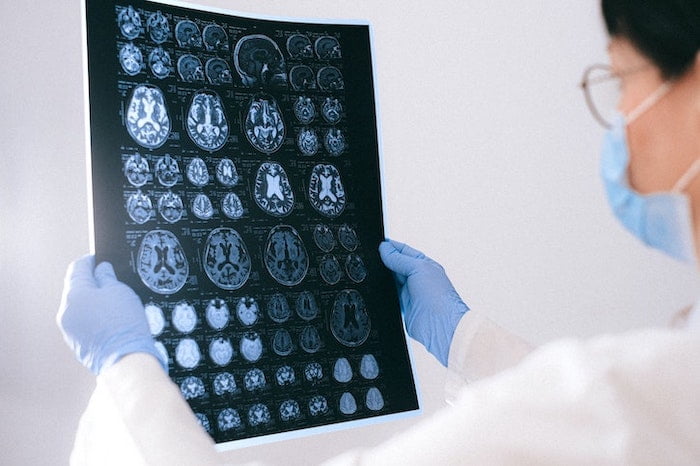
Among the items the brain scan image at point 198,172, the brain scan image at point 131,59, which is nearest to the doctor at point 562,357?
the brain scan image at point 198,172

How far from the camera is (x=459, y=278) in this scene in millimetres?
1758

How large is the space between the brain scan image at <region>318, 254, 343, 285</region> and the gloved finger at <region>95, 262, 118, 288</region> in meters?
0.37

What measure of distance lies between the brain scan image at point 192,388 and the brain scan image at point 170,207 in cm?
26

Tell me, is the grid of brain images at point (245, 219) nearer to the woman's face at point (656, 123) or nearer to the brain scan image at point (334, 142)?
the brain scan image at point (334, 142)

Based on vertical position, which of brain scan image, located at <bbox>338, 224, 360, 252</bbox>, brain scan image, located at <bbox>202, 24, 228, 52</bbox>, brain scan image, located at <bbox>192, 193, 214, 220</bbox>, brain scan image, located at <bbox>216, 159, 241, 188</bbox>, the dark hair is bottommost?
brain scan image, located at <bbox>338, 224, 360, 252</bbox>

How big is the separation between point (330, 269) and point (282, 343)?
0.16 metres

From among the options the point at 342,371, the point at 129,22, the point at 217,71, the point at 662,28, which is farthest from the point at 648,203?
the point at 129,22

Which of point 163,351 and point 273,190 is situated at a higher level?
point 273,190

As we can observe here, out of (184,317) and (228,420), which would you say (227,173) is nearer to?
(184,317)

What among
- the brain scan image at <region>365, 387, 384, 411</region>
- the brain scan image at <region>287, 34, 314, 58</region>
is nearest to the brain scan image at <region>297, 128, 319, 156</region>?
the brain scan image at <region>287, 34, 314, 58</region>

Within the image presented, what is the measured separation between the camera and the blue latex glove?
3.36ft

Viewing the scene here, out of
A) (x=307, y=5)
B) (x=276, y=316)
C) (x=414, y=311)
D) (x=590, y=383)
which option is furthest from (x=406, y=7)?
(x=590, y=383)

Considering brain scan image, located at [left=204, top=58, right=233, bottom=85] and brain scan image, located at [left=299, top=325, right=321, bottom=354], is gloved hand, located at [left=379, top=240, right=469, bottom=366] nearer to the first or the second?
brain scan image, located at [left=299, top=325, right=321, bottom=354]

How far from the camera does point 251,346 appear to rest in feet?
3.91
